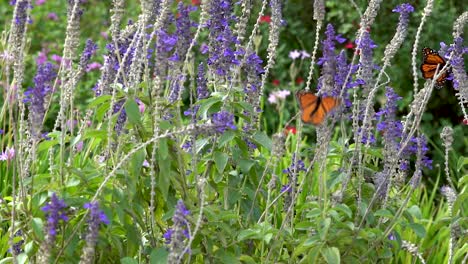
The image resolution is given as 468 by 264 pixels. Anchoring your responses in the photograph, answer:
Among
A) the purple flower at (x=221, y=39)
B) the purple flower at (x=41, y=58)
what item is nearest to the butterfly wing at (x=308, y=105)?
the purple flower at (x=221, y=39)

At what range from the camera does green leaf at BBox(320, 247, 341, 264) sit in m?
3.02

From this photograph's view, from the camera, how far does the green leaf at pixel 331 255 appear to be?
302 centimetres

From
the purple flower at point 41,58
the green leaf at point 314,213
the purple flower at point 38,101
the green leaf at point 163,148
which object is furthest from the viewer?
the purple flower at point 41,58

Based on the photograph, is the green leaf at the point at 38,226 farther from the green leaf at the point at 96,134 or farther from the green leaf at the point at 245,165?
the green leaf at the point at 245,165

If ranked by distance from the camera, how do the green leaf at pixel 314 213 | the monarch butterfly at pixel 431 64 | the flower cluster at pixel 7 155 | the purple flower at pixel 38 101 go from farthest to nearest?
1. the flower cluster at pixel 7 155
2. the monarch butterfly at pixel 431 64
3. the green leaf at pixel 314 213
4. the purple flower at pixel 38 101

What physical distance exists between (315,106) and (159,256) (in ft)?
2.27

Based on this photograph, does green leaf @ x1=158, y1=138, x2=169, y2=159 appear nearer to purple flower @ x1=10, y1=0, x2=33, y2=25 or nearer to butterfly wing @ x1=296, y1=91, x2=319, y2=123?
butterfly wing @ x1=296, y1=91, x2=319, y2=123

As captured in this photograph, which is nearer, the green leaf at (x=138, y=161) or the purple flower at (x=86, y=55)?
the green leaf at (x=138, y=161)

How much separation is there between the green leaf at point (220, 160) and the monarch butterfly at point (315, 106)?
420mm

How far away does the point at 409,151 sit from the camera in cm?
370

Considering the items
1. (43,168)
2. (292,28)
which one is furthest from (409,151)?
(292,28)

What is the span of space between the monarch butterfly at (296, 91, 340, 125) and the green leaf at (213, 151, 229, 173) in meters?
0.42

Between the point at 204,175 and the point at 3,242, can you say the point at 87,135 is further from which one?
the point at 3,242

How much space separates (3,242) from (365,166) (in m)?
1.46
